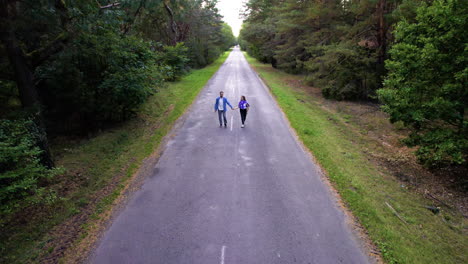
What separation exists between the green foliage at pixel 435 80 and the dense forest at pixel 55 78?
10153 mm

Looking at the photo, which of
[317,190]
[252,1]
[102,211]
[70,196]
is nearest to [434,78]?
[317,190]

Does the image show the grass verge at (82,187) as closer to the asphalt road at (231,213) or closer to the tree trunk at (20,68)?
the asphalt road at (231,213)

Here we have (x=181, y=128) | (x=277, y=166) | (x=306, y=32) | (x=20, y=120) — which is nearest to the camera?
(x=20, y=120)

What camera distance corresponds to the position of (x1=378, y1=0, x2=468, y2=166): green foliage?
8.36 metres

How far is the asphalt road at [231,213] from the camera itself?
16.5ft

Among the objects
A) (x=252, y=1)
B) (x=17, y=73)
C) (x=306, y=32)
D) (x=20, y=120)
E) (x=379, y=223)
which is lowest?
(x=379, y=223)

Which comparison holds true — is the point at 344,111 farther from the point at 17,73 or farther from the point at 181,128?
the point at 17,73

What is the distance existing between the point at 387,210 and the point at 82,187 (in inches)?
352

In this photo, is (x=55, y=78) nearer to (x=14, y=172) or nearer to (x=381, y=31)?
(x=14, y=172)

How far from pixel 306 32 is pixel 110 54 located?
65.8 ft

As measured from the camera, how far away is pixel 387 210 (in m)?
6.66

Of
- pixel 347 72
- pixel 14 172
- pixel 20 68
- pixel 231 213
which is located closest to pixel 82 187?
pixel 14 172

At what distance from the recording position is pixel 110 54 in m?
11.0

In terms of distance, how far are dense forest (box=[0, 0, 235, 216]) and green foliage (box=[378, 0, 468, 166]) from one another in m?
10.2
